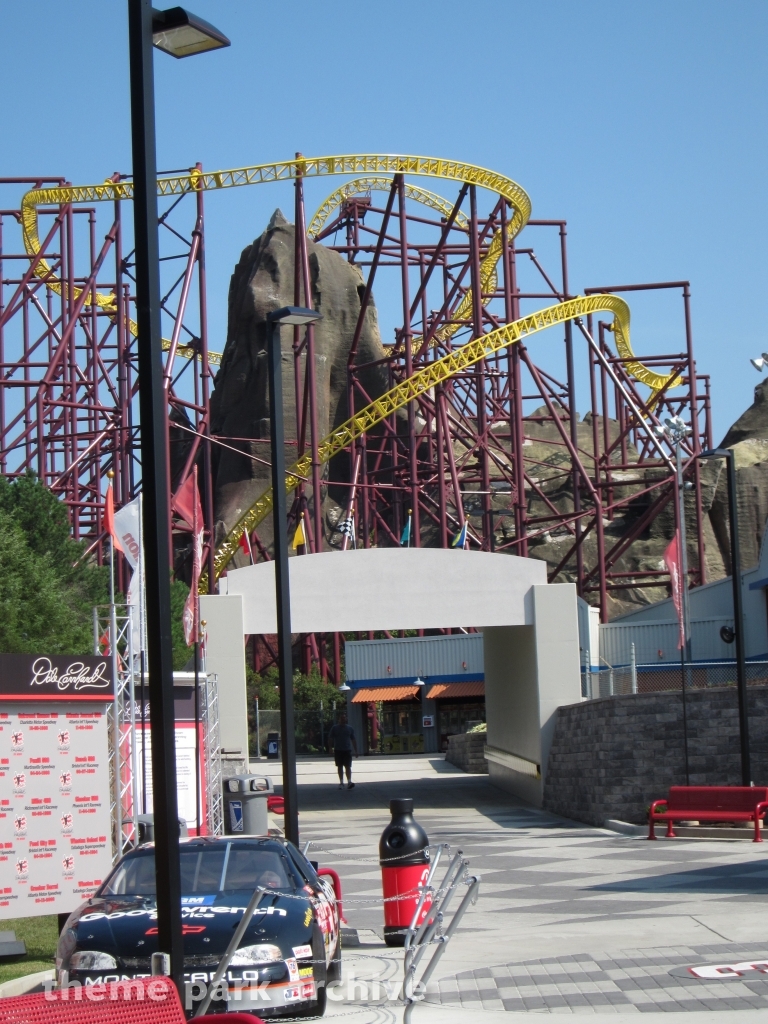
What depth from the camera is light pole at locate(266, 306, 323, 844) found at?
12.9 meters

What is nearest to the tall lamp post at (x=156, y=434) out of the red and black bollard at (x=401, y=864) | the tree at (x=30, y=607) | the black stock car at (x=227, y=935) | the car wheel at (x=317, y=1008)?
the black stock car at (x=227, y=935)

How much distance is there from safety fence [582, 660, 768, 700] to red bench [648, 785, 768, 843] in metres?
2.26

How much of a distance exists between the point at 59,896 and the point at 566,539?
59864 millimetres

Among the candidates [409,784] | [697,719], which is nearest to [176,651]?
[409,784]

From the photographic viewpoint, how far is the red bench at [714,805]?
731 inches

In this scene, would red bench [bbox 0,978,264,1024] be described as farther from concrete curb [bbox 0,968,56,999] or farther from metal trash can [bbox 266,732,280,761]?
metal trash can [bbox 266,732,280,761]

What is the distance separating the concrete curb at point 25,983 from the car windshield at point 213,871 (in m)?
0.85

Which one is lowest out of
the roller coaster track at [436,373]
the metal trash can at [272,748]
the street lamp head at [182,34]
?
the metal trash can at [272,748]

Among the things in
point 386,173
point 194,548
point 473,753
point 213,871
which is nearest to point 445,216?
point 386,173

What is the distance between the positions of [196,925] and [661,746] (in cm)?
1467

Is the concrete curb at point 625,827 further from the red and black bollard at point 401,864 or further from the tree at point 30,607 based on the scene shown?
the tree at point 30,607

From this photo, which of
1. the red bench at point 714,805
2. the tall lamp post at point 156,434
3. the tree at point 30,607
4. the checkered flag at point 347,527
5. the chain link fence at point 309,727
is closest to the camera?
the tall lamp post at point 156,434

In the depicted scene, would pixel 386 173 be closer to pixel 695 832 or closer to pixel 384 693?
pixel 384 693

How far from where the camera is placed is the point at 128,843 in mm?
14109
